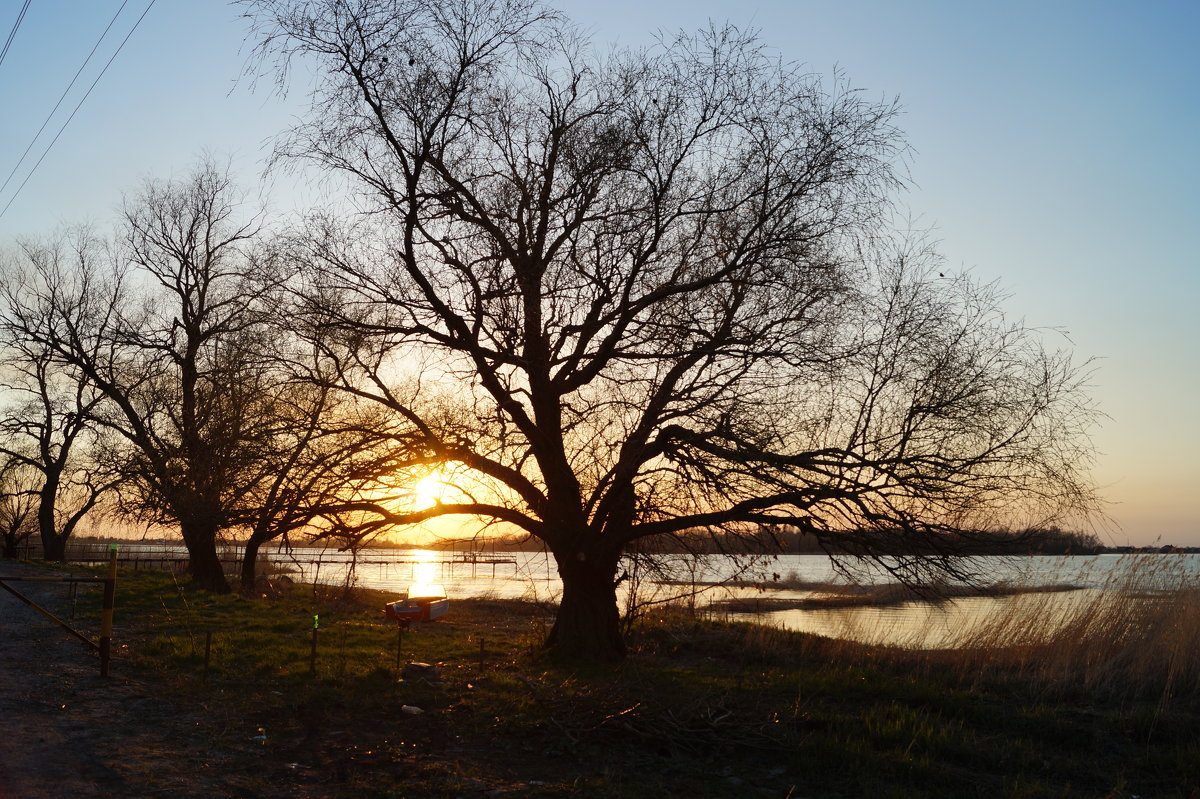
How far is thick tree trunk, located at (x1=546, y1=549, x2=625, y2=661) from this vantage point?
1256 centimetres

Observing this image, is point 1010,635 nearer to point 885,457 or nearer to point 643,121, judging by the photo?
point 885,457

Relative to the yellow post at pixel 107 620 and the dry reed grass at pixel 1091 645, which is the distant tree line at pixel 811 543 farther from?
the yellow post at pixel 107 620

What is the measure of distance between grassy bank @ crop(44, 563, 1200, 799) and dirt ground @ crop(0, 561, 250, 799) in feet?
0.83

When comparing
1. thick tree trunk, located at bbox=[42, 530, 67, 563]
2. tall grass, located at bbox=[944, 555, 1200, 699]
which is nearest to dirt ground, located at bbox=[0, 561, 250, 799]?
tall grass, located at bbox=[944, 555, 1200, 699]

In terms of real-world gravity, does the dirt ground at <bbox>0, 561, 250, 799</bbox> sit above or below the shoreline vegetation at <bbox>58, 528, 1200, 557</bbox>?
below

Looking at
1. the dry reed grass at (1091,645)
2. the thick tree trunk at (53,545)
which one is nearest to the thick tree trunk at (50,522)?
the thick tree trunk at (53,545)

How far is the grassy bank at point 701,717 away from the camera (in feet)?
23.2

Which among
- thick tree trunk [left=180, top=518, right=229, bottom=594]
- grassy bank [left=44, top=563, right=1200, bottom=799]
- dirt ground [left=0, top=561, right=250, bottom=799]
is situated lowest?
grassy bank [left=44, top=563, right=1200, bottom=799]

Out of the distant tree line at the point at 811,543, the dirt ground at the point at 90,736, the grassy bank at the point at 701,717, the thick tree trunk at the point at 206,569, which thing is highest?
the distant tree line at the point at 811,543

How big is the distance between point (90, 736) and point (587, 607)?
6640mm

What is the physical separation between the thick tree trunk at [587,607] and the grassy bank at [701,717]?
25.8 inches

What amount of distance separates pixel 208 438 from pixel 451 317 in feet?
10.8

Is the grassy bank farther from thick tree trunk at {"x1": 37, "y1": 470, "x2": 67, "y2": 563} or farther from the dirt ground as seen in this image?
thick tree trunk at {"x1": 37, "y1": 470, "x2": 67, "y2": 563}

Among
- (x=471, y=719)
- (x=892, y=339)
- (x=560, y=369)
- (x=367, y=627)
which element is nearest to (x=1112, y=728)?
(x=892, y=339)
